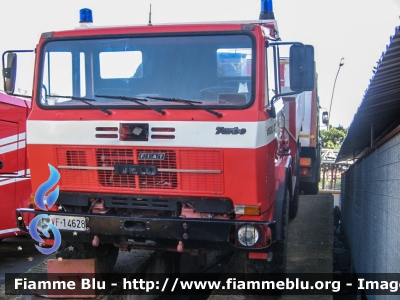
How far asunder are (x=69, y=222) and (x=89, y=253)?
0.92 metres

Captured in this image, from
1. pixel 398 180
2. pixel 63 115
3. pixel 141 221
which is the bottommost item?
pixel 141 221

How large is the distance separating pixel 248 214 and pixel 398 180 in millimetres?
1351

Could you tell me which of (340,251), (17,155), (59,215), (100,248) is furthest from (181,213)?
(340,251)

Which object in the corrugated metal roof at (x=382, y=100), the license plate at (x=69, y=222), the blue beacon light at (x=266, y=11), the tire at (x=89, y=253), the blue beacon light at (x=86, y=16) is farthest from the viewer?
the blue beacon light at (x=266, y=11)

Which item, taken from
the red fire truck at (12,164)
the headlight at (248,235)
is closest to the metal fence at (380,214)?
the headlight at (248,235)

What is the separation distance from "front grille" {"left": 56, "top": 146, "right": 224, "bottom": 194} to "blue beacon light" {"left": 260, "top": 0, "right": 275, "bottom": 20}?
3.05 meters

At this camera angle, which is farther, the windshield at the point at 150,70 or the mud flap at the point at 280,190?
the mud flap at the point at 280,190

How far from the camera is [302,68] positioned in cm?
557

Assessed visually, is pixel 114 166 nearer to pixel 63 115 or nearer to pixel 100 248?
pixel 63 115

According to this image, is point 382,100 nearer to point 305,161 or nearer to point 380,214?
point 380,214

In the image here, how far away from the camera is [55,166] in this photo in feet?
19.0

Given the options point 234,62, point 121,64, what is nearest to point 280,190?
point 234,62

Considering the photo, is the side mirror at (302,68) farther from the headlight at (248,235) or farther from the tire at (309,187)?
the tire at (309,187)

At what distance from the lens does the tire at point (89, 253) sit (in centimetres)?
643
